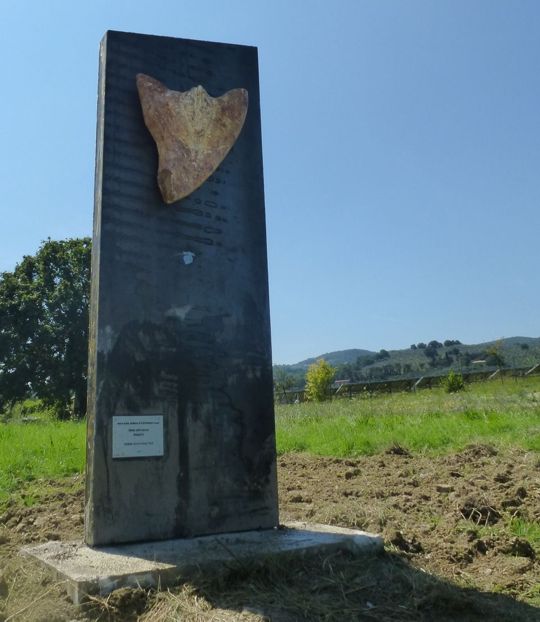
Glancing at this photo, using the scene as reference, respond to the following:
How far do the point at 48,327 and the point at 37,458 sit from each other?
2640cm

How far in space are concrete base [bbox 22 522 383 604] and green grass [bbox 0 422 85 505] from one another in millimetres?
2706

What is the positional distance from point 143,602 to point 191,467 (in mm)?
866

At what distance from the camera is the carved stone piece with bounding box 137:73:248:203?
3645 mm

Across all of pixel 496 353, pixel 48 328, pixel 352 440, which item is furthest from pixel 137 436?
pixel 496 353

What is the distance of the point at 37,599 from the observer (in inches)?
105

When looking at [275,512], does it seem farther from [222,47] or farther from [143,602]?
[222,47]

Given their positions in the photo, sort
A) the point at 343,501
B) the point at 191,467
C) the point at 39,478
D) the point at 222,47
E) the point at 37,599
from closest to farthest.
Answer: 1. the point at 37,599
2. the point at 191,467
3. the point at 222,47
4. the point at 343,501
5. the point at 39,478

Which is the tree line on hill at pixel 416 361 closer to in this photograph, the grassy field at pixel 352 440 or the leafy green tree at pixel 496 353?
the leafy green tree at pixel 496 353

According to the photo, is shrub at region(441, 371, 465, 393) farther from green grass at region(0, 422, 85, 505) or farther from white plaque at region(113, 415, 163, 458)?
white plaque at region(113, 415, 163, 458)

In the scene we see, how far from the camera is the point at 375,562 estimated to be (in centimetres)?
328

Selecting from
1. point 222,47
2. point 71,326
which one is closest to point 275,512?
point 222,47

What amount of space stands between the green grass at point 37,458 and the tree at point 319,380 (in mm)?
37653

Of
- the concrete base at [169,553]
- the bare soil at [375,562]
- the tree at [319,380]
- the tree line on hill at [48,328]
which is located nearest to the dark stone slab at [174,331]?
the concrete base at [169,553]

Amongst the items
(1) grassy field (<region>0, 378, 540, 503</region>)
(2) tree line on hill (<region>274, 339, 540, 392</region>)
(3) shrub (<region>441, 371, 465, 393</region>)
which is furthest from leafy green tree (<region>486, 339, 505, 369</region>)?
(1) grassy field (<region>0, 378, 540, 503</region>)
